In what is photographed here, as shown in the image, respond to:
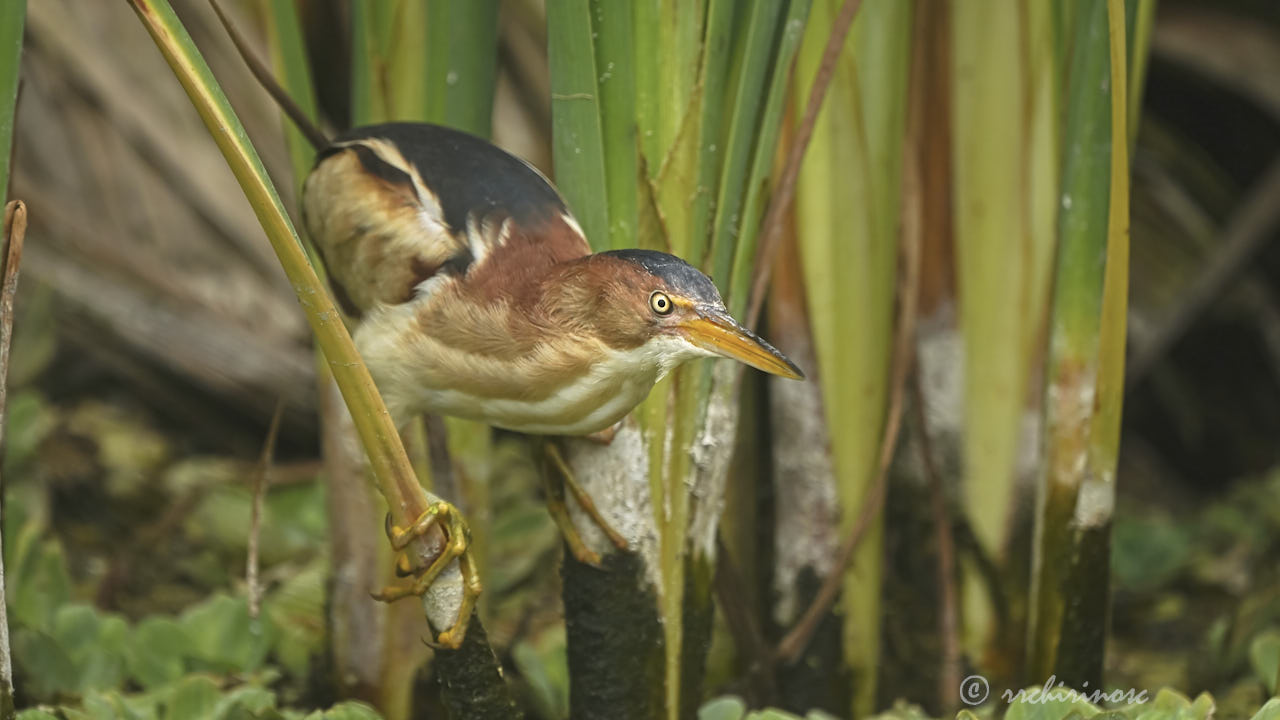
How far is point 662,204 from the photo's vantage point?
1.28 m

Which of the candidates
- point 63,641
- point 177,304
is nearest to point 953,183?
point 63,641

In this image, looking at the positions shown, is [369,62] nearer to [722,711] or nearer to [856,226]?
[856,226]

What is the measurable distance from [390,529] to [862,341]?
674 mm

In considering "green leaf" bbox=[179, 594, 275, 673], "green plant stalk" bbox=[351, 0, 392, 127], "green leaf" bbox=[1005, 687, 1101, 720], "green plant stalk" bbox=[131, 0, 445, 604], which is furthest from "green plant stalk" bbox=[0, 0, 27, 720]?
"green leaf" bbox=[1005, 687, 1101, 720]

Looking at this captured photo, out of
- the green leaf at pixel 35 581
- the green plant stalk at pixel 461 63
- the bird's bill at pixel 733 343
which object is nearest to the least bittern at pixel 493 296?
the bird's bill at pixel 733 343

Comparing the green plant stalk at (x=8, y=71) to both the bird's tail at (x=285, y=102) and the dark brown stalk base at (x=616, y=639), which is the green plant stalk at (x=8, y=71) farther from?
the dark brown stalk base at (x=616, y=639)

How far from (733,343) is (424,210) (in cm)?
38

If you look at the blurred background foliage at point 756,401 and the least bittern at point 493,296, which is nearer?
the least bittern at point 493,296

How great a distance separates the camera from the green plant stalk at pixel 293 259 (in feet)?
3.18

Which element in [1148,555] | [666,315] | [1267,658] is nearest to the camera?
[666,315]

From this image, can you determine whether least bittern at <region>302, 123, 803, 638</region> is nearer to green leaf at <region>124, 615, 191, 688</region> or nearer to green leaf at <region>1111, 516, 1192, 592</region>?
green leaf at <region>124, 615, 191, 688</region>

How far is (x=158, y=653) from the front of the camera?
170 cm

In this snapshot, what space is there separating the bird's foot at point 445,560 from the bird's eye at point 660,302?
0.24 metres

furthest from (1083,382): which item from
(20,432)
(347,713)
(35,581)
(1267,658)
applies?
(20,432)
